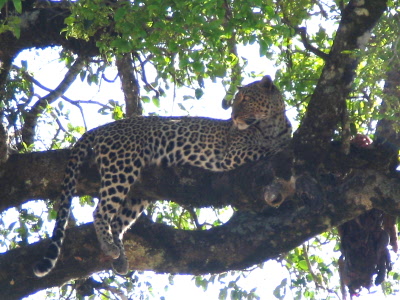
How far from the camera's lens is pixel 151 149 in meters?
8.59

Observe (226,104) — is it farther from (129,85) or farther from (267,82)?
(129,85)

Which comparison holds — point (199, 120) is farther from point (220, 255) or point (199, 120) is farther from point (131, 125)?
point (220, 255)

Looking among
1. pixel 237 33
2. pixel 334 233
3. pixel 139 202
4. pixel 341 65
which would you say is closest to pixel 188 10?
pixel 237 33

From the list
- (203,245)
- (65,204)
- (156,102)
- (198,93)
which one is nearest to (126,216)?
(65,204)

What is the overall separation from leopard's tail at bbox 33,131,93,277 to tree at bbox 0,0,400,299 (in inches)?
4.8

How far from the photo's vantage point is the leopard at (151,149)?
7.95 m

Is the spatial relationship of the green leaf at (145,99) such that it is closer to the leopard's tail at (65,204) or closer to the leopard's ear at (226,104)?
the leopard's ear at (226,104)

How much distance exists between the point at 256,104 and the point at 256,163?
72.8 inches

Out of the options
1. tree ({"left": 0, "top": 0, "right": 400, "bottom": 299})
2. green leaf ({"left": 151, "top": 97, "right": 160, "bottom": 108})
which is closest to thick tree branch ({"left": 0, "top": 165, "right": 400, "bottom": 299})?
tree ({"left": 0, "top": 0, "right": 400, "bottom": 299})

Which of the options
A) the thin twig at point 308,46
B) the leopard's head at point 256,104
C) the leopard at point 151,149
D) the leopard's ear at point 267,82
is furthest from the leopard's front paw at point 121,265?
the leopard's ear at point 267,82

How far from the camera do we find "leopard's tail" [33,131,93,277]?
287 inches

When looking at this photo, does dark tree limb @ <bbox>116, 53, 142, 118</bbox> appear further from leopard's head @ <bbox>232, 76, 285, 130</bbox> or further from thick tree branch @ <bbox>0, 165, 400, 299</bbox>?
thick tree branch @ <bbox>0, 165, 400, 299</bbox>

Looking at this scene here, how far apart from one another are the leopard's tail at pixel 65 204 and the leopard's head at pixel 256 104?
→ 6.10ft

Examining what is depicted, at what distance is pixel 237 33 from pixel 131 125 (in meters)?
1.60
